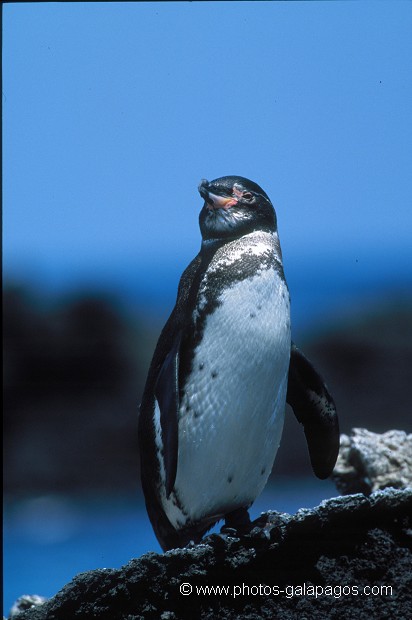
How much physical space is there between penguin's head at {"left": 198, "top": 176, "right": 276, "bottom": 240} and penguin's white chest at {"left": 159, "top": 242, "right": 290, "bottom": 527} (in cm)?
12

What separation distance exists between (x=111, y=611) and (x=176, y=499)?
332 millimetres

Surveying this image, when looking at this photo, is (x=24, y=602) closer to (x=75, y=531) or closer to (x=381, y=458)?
(x=75, y=531)

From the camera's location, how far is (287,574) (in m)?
1.51

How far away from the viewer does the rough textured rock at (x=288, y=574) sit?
147cm

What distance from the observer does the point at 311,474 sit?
212cm

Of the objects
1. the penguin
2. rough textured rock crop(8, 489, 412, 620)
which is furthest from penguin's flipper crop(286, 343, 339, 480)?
rough textured rock crop(8, 489, 412, 620)

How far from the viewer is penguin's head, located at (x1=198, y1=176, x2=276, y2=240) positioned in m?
1.70

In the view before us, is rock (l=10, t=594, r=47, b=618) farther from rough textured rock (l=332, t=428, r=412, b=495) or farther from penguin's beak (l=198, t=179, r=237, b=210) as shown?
penguin's beak (l=198, t=179, r=237, b=210)

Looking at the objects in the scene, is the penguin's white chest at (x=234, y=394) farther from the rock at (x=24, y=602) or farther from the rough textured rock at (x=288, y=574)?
the rock at (x=24, y=602)

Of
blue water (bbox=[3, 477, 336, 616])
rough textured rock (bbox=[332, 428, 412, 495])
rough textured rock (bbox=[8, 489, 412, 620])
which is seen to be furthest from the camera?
rough textured rock (bbox=[332, 428, 412, 495])

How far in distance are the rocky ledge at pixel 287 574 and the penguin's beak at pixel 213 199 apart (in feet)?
2.24

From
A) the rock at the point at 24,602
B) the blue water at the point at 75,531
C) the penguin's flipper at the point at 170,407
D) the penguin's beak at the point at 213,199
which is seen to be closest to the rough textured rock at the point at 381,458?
the blue water at the point at 75,531

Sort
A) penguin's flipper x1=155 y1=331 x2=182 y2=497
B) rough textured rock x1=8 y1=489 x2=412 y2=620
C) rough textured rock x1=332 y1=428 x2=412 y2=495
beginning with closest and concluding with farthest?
rough textured rock x1=8 y1=489 x2=412 y2=620 → penguin's flipper x1=155 y1=331 x2=182 y2=497 → rough textured rock x1=332 y1=428 x2=412 y2=495

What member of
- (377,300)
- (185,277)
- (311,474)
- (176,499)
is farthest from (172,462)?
(377,300)
